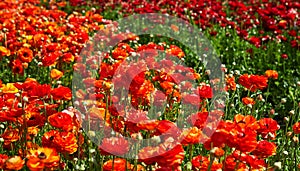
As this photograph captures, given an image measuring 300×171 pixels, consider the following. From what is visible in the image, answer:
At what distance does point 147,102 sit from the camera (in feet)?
8.72

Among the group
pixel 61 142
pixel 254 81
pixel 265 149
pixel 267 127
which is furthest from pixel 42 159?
pixel 254 81

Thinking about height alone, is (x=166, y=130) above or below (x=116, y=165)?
above

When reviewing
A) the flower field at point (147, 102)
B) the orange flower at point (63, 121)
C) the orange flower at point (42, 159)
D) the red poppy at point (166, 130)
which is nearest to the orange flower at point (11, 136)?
the flower field at point (147, 102)

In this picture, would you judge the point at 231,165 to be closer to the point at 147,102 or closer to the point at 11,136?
the point at 147,102

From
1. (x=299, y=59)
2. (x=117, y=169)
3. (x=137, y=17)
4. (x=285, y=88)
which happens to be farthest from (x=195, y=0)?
(x=117, y=169)

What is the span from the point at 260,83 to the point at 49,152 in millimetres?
1449

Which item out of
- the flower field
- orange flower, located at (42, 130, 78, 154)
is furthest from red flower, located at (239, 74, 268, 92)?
orange flower, located at (42, 130, 78, 154)

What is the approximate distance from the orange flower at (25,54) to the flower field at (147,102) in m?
0.01

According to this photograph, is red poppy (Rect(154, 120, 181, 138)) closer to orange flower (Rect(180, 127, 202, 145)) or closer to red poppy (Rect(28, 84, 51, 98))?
orange flower (Rect(180, 127, 202, 145))

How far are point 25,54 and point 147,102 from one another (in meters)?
1.73

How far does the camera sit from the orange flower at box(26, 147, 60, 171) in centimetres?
174

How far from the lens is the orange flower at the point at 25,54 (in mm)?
3932

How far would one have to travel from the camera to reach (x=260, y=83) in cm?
284

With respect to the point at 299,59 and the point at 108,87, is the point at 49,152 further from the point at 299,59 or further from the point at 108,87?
the point at 299,59
